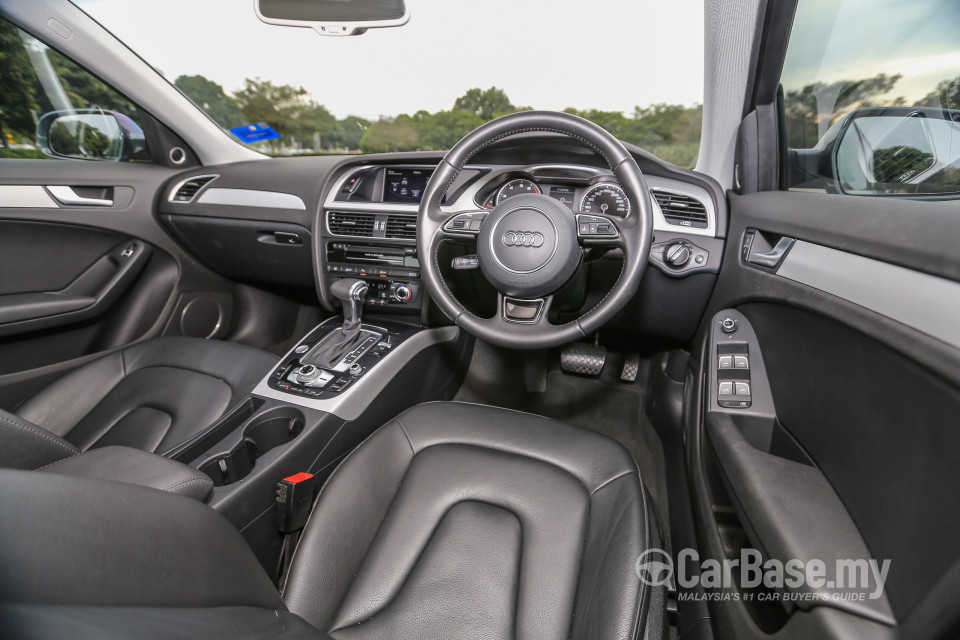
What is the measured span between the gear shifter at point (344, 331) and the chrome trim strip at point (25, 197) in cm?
117

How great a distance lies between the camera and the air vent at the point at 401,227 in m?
1.82

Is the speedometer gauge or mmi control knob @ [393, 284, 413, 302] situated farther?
mmi control knob @ [393, 284, 413, 302]

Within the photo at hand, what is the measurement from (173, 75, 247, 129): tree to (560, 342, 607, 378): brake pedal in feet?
6.04

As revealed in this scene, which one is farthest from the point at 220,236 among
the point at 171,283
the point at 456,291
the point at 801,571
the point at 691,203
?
the point at 801,571

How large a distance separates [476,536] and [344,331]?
0.99 metres

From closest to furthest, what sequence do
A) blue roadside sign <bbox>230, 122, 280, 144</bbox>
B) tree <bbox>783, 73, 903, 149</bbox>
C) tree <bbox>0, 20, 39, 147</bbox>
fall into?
1. tree <bbox>783, 73, 903, 149</bbox>
2. tree <bbox>0, 20, 39, 147</bbox>
3. blue roadside sign <bbox>230, 122, 280, 144</bbox>

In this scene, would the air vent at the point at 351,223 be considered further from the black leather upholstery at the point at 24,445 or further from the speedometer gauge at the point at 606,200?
the black leather upholstery at the point at 24,445

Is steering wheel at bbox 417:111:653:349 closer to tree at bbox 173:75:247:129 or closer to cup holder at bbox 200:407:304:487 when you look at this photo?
cup holder at bbox 200:407:304:487

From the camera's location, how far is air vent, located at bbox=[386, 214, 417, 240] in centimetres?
182

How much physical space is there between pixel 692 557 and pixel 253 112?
8.03ft

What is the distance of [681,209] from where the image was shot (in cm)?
161

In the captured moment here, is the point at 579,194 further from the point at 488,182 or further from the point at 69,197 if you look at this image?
the point at 69,197

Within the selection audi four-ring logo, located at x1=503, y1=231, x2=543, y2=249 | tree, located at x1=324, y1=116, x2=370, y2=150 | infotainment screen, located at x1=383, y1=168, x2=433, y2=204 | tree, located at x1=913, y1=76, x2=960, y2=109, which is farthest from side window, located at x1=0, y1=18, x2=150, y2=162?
tree, located at x1=913, y1=76, x2=960, y2=109

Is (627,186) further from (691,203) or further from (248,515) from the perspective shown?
(248,515)
